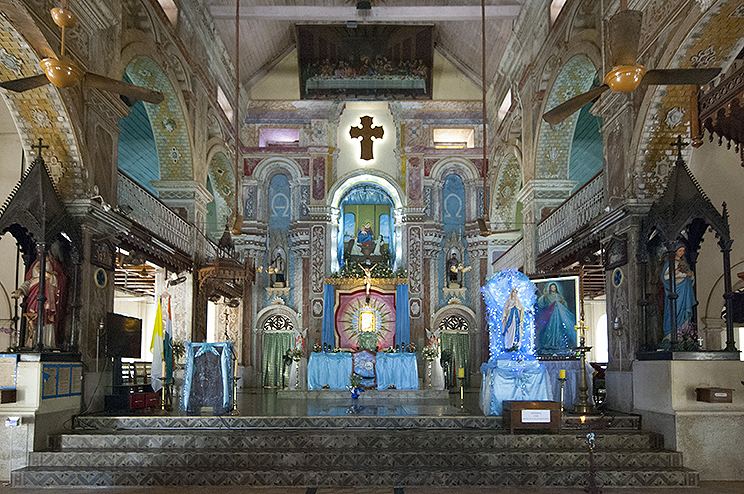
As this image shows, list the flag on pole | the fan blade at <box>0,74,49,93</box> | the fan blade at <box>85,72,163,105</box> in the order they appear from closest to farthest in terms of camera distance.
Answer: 1. the fan blade at <box>0,74,49,93</box>
2. the fan blade at <box>85,72,163,105</box>
3. the flag on pole

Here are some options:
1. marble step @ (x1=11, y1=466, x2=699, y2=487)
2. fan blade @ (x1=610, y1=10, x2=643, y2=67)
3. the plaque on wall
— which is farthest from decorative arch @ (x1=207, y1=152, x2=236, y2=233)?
fan blade @ (x1=610, y1=10, x2=643, y2=67)

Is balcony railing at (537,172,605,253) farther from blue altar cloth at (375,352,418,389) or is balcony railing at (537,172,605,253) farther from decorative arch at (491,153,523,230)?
decorative arch at (491,153,523,230)

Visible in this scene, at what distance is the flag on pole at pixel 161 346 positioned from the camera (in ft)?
41.8

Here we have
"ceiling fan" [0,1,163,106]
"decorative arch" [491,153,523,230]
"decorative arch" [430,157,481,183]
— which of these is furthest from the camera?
"decorative arch" [430,157,481,183]

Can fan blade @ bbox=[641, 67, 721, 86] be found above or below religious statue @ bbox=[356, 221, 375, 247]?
below

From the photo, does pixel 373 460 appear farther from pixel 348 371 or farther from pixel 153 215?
pixel 348 371

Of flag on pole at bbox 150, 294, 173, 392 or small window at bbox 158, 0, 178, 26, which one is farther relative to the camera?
small window at bbox 158, 0, 178, 26

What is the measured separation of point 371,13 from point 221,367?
11.7m

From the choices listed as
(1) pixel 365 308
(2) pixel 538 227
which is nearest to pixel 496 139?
(2) pixel 538 227

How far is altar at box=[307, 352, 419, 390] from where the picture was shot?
17.6 metres

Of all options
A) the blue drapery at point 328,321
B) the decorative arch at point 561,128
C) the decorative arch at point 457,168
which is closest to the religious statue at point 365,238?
the blue drapery at point 328,321

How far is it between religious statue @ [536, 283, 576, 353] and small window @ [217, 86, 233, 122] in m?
12.4

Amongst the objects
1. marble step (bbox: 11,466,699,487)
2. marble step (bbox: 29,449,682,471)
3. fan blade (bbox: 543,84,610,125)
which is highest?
fan blade (bbox: 543,84,610,125)

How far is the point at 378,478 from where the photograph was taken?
8297mm
